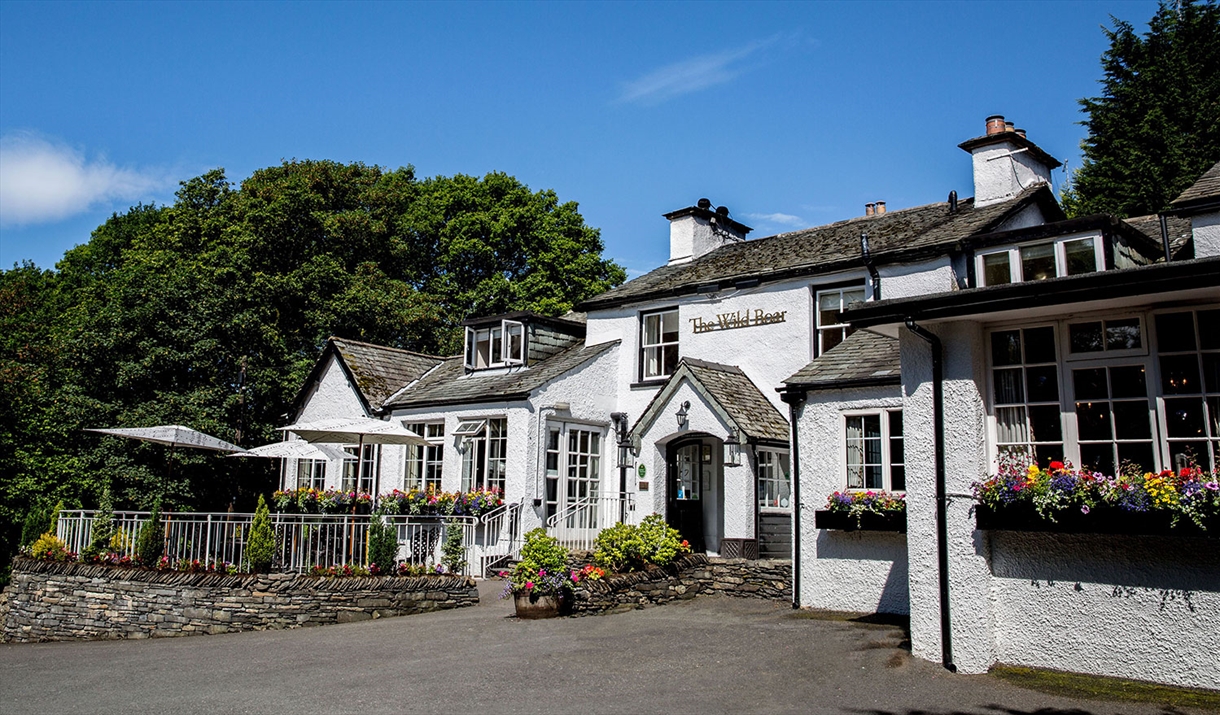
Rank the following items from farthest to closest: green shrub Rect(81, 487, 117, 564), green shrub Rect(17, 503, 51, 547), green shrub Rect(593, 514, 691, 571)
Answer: green shrub Rect(17, 503, 51, 547)
green shrub Rect(81, 487, 117, 564)
green shrub Rect(593, 514, 691, 571)

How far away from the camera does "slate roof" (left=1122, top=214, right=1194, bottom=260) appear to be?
53.2ft

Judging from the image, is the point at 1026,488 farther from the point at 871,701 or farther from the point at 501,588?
the point at 501,588

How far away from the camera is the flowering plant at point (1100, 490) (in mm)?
7938

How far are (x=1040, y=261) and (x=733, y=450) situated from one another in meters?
6.46

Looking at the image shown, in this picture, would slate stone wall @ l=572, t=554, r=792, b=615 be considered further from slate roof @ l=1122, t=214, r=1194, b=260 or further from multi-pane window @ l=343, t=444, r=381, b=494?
multi-pane window @ l=343, t=444, r=381, b=494

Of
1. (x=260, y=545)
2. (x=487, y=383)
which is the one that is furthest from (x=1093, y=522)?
(x=487, y=383)

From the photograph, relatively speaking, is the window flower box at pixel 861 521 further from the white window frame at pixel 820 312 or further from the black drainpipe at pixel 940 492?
the white window frame at pixel 820 312

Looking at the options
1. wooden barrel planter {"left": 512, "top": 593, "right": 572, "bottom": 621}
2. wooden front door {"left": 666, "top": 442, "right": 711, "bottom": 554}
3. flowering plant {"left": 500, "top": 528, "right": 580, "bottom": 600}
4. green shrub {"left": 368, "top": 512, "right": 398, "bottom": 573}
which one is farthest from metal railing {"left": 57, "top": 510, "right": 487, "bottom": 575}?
wooden front door {"left": 666, "top": 442, "right": 711, "bottom": 554}

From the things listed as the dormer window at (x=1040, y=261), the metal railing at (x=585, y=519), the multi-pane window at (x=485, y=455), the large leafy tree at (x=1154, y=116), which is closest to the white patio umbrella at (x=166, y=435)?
the multi-pane window at (x=485, y=455)

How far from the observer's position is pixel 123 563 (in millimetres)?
16875

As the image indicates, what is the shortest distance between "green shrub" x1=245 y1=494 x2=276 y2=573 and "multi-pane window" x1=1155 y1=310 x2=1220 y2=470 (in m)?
13.4

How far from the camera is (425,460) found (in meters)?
22.4

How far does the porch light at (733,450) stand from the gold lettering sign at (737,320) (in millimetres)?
3667

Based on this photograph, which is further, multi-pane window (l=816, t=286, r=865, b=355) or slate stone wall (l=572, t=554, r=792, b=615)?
multi-pane window (l=816, t=286, r=865, b=355)
